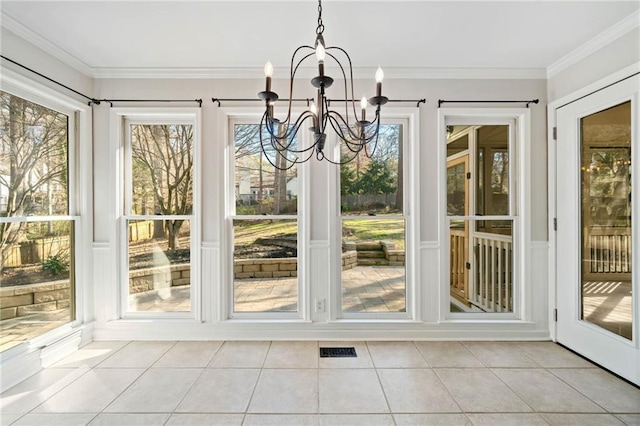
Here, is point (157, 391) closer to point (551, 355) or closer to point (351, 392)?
point (351, 392)

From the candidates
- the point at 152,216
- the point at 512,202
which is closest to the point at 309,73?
the point at 152,216

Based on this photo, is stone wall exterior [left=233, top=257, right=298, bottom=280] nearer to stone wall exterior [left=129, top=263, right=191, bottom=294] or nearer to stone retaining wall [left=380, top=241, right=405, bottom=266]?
stone wall exterior [left=129, top=263, right=191, bottom=294]

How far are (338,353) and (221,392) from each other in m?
0.97

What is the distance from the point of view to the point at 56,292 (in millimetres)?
2645

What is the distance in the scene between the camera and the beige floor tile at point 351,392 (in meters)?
1.91

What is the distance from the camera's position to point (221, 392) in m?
2.08

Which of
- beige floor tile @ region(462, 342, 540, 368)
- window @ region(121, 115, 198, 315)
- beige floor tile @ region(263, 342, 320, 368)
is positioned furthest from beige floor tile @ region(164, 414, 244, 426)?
beige floor tile @ region(462, 342, 540, 368)

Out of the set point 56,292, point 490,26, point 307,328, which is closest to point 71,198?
point 56,292

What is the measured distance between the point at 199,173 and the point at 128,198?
758 mm

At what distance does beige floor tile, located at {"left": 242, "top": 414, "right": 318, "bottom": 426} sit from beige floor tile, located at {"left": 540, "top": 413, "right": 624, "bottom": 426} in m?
1.37

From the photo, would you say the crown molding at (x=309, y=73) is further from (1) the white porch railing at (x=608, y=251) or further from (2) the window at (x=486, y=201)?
(1) the white porch railing at (x=608, y=251)

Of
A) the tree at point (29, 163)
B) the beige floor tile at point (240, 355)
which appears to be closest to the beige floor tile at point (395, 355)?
the beige floor tile at point (240, 355)

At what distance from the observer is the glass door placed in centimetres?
224

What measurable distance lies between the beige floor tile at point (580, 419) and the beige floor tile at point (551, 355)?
0.59 meters
